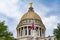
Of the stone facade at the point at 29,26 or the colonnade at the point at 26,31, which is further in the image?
the colonnade at the point at 26,31

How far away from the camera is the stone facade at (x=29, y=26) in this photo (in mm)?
121062

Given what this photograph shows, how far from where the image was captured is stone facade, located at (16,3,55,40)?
121m

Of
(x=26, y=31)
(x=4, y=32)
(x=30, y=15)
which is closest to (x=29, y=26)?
(x=26, y=31)

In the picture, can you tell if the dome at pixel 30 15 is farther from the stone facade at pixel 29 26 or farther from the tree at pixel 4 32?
the tree at pixel 4 32

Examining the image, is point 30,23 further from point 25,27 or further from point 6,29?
point 6,29

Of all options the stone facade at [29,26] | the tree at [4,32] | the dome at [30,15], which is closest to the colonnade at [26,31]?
the stone facade at [29,26]

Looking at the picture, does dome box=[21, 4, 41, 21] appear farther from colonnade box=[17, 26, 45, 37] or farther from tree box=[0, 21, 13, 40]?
tree box=[0, 21, 13, 40]

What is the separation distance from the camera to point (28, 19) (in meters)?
123

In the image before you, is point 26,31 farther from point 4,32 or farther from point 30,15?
point 4,32

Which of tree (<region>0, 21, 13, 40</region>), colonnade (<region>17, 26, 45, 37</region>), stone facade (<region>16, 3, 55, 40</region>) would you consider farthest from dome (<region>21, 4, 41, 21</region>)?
tree (<region>0, 21, 13, 40</region>)

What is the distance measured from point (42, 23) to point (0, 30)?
54.5 meters

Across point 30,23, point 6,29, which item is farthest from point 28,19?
point 6,29

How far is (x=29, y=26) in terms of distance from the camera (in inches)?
4798

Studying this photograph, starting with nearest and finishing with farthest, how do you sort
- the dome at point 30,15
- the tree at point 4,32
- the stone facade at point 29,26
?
the tree at point 4,32 < the stone facade at point 29,26 < the dome at point 30,15
